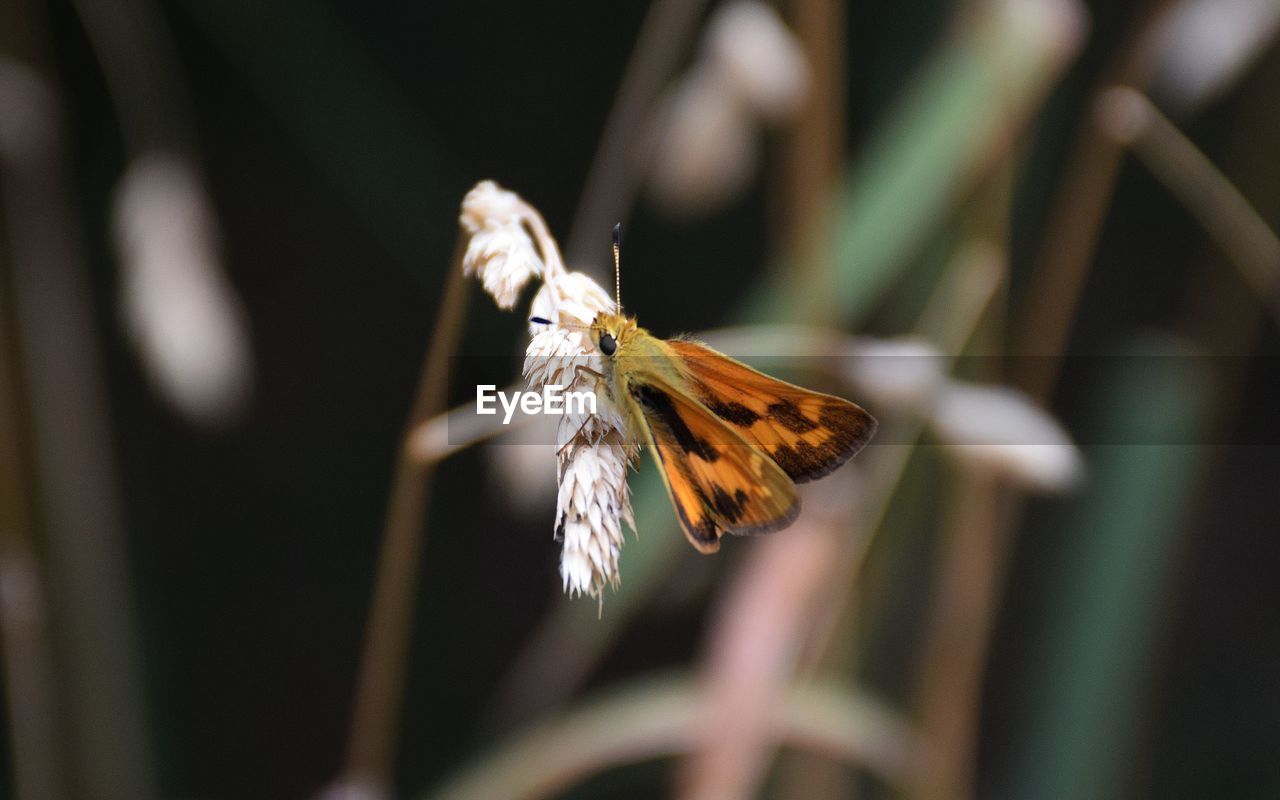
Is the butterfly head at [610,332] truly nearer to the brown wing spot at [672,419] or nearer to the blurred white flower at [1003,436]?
the brown wing spot at [672,419]

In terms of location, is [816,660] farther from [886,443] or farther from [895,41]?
[895,41]

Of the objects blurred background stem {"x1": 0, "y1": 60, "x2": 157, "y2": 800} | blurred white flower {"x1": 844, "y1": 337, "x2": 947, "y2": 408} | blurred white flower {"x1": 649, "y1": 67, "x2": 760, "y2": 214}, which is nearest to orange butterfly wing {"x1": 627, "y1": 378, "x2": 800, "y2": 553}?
blurred white flower {"x1": 844, "y1": 337, "x2": 947, "y2": 408}

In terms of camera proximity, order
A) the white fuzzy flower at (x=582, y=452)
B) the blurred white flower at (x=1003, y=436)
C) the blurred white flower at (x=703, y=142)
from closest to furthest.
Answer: the white fuzzy flower at (x=582, y=452) → the blurred white flower at (x=1003, y=436) → the blurred white flower at (x=703, y=142)

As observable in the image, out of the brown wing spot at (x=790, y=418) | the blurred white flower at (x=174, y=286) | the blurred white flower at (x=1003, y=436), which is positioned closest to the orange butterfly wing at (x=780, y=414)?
the brown wing spot at (x=790, y=418)

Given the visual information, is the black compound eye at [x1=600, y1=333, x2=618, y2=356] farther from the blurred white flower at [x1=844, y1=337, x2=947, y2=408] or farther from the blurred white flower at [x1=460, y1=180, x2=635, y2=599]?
the blurred white flower at [x1=844, y1=337, x2=947, y2=408]

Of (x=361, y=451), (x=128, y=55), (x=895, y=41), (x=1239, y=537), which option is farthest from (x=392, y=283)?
(x=1239, y=537)

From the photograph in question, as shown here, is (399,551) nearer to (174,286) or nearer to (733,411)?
(733,411)
